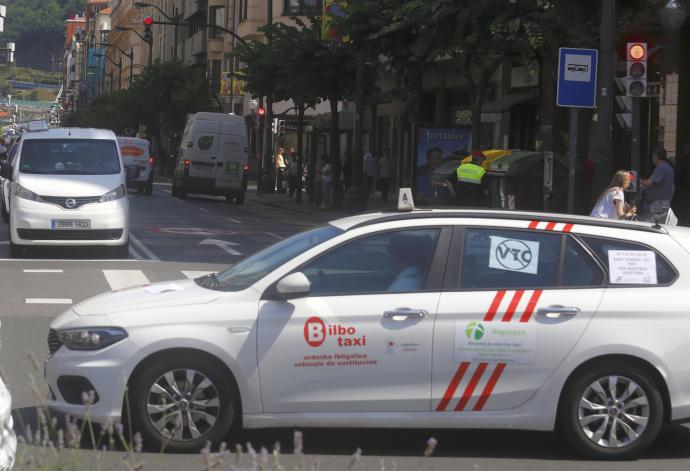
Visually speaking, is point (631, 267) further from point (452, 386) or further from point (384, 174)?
point (384, 174)

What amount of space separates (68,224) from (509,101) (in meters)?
19.8

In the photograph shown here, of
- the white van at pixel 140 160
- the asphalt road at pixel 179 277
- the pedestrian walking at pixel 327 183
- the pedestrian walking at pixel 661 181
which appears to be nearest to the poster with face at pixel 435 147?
the asphalt road at pixel 179 277

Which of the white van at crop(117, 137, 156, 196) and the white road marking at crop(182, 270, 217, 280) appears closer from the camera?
the white road marking at crop(182, 270, 217, 280)

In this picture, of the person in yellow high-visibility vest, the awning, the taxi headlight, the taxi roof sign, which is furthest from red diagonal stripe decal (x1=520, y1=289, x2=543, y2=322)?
the awning

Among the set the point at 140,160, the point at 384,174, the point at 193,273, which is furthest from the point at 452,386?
the point at 140,160

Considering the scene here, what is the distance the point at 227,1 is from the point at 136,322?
69.3 metres

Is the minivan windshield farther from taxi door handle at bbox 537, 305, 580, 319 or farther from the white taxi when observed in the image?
taxi door handle at bbox 537, 305, 580, 319

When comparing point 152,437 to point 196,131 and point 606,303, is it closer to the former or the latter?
point 606,303

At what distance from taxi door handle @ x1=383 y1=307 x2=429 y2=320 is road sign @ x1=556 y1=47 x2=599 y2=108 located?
336 inches

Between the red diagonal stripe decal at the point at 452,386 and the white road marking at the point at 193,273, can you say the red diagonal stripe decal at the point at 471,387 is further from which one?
the white road marking at the point at 193,273

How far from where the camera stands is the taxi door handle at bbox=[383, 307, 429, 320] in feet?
23.7

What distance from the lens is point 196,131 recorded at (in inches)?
1626

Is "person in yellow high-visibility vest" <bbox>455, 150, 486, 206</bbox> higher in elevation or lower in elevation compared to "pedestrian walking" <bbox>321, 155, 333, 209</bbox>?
higher

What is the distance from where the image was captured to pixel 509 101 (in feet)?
119
